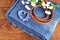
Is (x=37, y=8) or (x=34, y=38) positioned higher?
(x=37, y=8)

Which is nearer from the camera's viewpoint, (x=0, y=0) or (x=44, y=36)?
(x=44, y=36)

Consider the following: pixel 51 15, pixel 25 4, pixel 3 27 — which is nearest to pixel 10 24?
pixel 3 27

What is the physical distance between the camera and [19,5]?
1173 millimetres

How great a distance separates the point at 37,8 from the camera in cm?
116

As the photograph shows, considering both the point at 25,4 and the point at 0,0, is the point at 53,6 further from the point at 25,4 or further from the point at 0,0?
the point at 0,0

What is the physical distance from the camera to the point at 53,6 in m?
1.13

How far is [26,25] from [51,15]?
0.53 ft

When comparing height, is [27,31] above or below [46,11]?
below

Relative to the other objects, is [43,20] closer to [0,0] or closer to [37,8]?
[37,8]

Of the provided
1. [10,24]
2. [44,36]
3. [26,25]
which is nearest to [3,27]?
[10,24]

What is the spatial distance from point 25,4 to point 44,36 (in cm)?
24

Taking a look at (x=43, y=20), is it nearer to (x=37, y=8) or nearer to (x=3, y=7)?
(x=37, y=8)

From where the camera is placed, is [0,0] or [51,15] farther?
[0,0]

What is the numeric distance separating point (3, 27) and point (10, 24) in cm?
5
